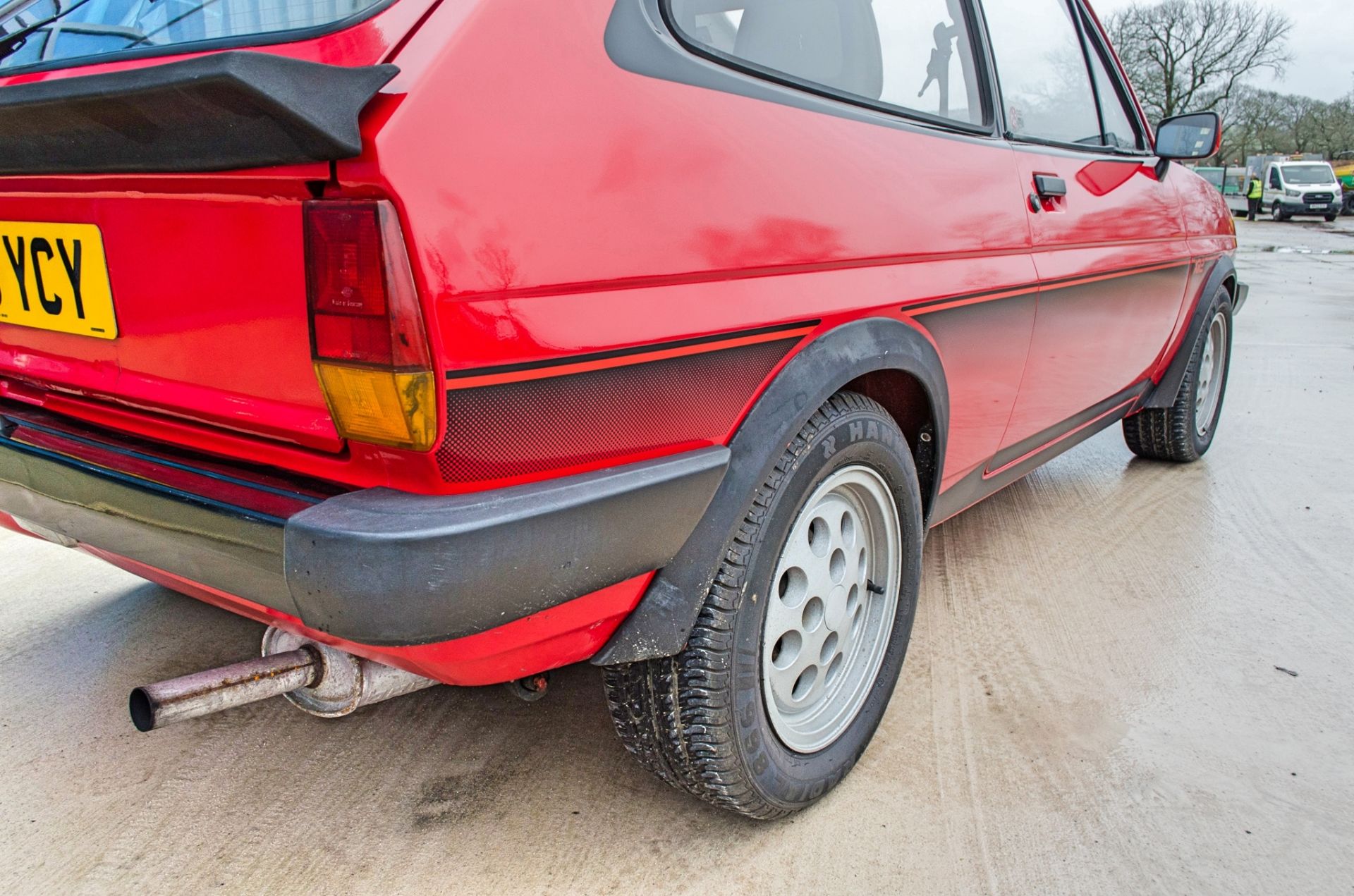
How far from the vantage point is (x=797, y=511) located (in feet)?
5.39

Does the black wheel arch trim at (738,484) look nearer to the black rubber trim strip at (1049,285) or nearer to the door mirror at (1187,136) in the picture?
the black rubber trim strip at (1049,285)

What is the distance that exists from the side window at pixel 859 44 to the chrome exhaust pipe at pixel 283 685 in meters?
1.15

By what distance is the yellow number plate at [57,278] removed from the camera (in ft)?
4.67

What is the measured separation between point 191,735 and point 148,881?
48cm

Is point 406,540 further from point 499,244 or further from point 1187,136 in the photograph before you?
point 1187,136

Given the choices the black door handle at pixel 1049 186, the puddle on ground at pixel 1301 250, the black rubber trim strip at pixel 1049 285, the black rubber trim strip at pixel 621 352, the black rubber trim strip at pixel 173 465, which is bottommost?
the puddle on ground at pixel 1301 250

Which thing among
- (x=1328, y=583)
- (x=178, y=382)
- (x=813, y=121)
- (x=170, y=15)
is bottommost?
(x=1328, y=583)

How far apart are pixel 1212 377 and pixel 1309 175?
2939 centimetres

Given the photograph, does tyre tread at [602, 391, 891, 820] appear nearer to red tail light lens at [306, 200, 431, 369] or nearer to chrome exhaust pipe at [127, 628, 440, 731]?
chrome exhaust pipe at [127, 628, 440, 731]

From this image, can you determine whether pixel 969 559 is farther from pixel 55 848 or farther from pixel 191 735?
pixel 55 848

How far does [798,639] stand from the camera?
182 cm

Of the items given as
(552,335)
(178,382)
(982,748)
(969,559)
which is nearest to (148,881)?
(178,382)

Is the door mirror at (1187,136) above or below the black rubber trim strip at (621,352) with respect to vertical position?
above

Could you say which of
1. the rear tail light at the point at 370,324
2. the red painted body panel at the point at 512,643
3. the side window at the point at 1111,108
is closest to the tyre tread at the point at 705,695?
the red painted body panel at the point at 512,643
